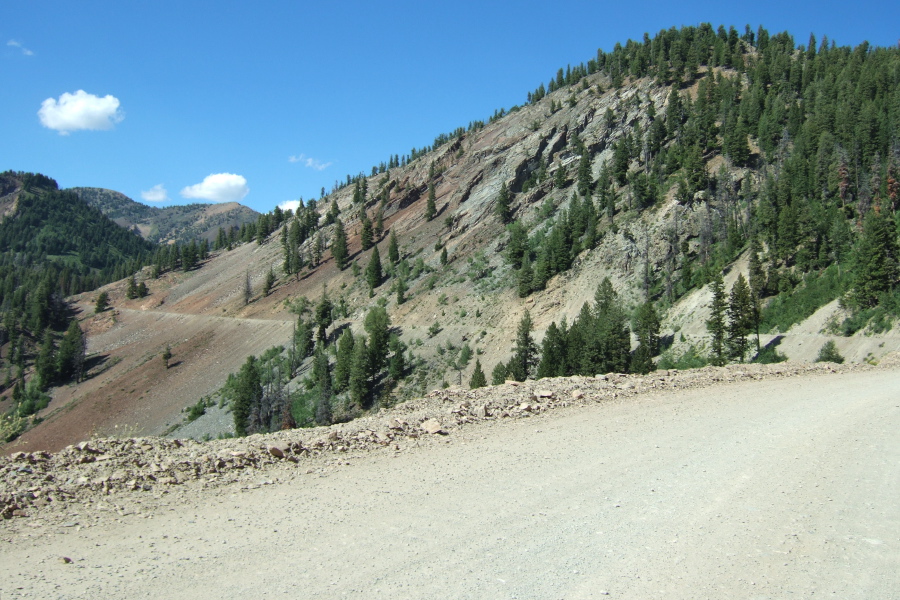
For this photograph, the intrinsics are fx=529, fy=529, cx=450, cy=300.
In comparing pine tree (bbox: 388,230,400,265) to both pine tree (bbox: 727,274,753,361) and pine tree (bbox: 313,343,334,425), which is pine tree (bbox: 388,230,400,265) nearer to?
pine tree (bbox: 313,343,334,425)

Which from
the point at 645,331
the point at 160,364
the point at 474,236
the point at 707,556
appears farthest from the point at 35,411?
the point at 707,556

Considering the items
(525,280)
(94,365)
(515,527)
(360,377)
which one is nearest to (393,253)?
(525,280)

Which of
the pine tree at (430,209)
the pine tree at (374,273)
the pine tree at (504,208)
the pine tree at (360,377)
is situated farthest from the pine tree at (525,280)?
the pine tree at (430,209)

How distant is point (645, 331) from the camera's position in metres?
57.0

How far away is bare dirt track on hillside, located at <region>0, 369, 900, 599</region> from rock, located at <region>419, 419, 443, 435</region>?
522 mm

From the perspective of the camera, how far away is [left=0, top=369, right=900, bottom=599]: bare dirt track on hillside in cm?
622

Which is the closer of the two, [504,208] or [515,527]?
[515,527]

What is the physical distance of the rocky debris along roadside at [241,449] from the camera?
8.88m

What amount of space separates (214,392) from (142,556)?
7512 centimetres

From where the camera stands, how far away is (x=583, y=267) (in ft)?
251

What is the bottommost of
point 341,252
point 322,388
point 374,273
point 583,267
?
point 322,388

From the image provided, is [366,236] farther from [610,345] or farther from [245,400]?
[610,345]

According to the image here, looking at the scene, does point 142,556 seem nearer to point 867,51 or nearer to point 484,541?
point 484,541

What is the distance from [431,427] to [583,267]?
220ft
